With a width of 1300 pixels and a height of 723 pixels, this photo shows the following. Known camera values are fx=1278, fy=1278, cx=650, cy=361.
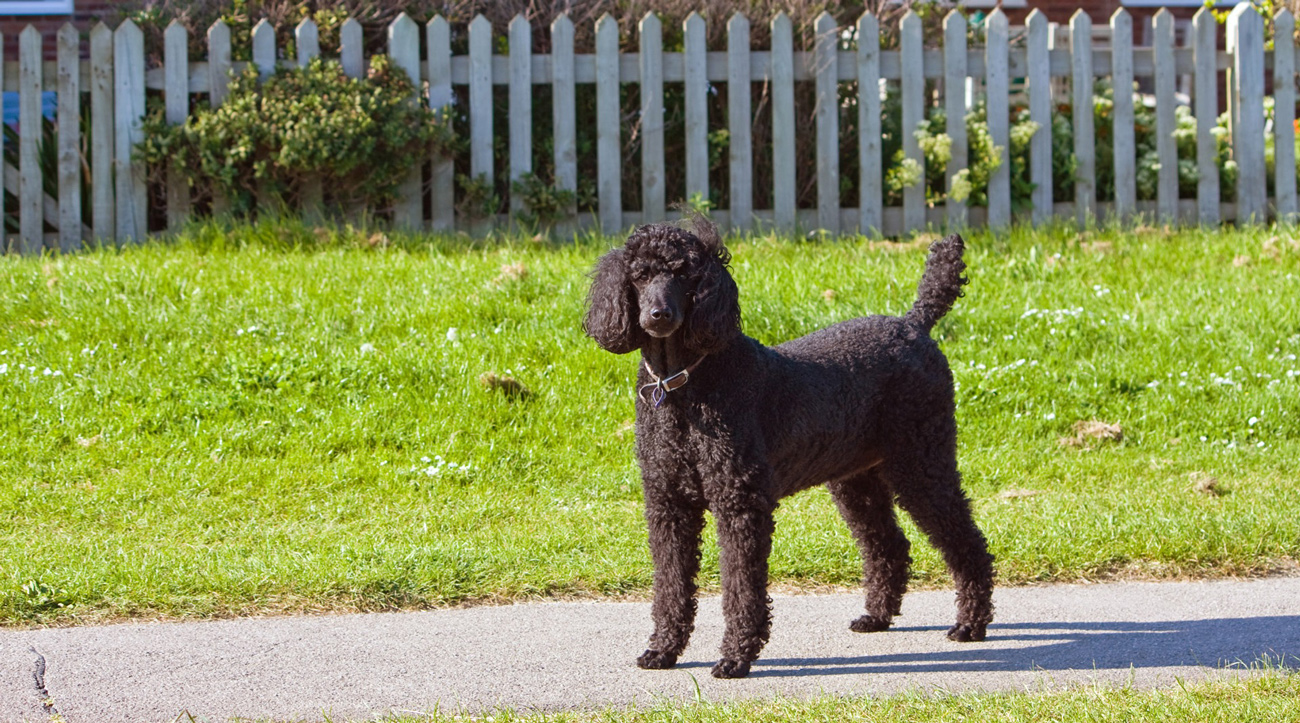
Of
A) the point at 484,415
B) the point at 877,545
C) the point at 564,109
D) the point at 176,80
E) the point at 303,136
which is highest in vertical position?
the point at 176,80

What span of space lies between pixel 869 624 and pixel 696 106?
5524 millimetres

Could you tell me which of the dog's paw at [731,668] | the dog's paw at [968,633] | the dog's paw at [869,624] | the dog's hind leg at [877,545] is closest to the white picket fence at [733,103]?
the dog's hind leg at [877,545]

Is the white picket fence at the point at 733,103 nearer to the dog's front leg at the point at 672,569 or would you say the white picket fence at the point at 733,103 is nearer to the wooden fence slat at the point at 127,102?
the wooden fence slat at the point at 127,102

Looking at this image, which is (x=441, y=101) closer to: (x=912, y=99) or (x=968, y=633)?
(x=912, y=99)

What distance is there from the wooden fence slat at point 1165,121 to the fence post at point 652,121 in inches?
144

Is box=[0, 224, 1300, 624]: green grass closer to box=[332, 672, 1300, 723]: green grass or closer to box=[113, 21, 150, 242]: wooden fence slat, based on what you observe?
box=[113, 21, 150, 242]: wooden fence slat

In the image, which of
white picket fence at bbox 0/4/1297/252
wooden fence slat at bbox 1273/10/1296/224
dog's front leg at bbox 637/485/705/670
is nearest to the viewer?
dog's front leg at bbox 637/485/705/670

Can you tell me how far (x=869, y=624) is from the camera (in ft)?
14.6

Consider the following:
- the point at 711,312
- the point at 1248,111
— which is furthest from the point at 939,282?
the point at 1248,111

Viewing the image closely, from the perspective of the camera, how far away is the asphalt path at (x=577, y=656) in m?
3.74

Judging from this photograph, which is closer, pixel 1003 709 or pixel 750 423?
pixel 1003 709

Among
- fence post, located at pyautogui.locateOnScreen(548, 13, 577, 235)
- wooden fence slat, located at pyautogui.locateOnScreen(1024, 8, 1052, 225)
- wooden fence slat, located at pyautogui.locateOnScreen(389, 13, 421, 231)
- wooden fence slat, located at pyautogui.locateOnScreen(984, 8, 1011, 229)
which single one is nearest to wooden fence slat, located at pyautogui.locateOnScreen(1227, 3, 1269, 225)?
wooden fence slat, located at pyautogui.locateOnScreen(1024, 8, 1052, 225)

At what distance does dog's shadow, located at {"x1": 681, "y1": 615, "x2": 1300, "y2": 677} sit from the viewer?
4.05 meters

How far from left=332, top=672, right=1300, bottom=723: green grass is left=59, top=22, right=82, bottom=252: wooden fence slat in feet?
22.5
